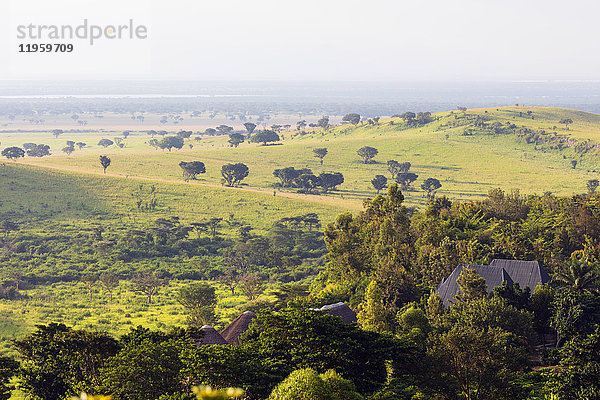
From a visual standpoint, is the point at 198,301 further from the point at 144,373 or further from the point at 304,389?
the point at 304,389

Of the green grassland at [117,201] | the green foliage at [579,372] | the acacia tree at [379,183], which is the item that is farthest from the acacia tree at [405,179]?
the green foliage at [579,372]

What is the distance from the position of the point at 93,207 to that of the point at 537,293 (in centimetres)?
10002

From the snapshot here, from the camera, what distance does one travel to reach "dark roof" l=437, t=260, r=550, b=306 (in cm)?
4888

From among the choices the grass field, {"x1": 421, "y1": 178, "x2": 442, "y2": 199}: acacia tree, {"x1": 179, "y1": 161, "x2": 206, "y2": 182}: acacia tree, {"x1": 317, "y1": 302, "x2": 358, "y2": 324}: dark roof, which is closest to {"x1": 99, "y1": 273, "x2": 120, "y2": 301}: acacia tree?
the grass field

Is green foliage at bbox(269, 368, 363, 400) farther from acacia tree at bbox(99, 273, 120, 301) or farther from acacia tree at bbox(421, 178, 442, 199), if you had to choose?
acacia tree at bbox(421, 178, 442, 199)

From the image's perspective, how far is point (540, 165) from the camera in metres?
158

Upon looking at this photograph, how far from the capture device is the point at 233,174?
147375mm

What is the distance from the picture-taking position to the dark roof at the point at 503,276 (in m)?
48.9

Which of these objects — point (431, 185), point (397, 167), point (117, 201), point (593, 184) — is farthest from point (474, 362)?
point (397, 167)

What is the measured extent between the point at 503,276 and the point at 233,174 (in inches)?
4126

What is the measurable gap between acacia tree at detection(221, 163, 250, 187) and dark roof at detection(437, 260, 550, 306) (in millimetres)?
100904

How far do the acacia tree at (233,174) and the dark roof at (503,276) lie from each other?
10090 cm

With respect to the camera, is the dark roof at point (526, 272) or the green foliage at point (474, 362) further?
the dark roof at point (526, 272)

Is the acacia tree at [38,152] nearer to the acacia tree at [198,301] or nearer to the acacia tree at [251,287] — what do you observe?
the acacia tree at [251,287]
